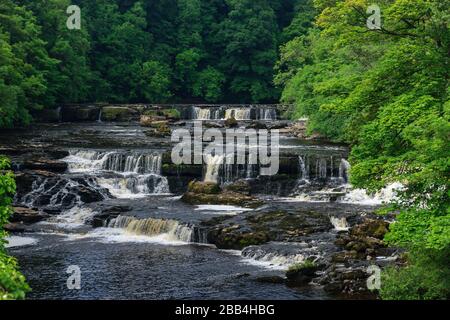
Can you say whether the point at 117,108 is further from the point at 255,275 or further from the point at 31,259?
the point at 255,275

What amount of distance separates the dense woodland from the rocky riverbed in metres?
2.90

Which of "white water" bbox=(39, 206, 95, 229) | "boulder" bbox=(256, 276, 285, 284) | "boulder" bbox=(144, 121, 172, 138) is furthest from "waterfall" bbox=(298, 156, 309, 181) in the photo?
"boulder" bbox=(256, 276, 285, 284)

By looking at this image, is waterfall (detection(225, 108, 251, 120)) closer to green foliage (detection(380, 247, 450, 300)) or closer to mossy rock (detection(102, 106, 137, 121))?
mossy rock (detection(102, 106, 137, 121))

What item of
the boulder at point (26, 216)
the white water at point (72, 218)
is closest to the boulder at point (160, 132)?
the white water at point (72, 218)

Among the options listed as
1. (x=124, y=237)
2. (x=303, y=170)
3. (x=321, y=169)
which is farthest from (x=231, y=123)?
(x=124, y=237)

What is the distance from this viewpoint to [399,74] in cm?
1908

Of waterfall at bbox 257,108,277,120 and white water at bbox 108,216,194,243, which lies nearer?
white water at bbox 108,216,194,243

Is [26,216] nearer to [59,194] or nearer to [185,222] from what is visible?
[59,194]

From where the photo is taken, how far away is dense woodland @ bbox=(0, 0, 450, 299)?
53.1ft

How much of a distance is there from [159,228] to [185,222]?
4.01ft

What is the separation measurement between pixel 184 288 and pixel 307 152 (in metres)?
21.0

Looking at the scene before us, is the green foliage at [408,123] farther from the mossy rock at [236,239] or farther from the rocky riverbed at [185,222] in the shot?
the mossy rock at [236,239]
